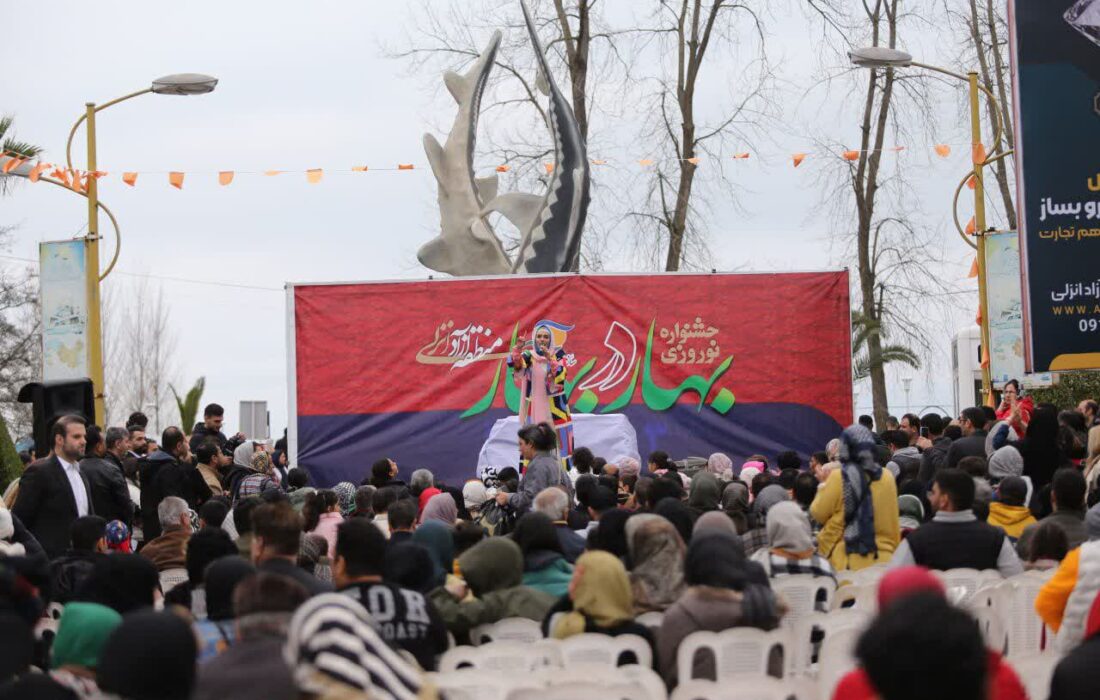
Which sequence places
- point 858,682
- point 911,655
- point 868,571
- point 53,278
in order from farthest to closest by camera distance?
1. point 53,278
2. point 868,571
3. point 858,682
4. point 911,655

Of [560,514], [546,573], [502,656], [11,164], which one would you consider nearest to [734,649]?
[502,656]

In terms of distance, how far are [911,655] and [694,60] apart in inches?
1079

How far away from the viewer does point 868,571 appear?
796 centimetres

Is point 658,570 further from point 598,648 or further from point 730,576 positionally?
point 598,648

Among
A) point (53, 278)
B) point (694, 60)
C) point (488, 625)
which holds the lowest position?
point (488, 625)

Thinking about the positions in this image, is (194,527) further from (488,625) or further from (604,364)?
(604,364)

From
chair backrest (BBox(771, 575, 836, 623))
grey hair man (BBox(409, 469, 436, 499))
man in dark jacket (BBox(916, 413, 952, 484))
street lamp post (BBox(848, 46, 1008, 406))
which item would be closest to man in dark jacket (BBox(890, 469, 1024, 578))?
chair backrest (BBox(771, 575, 836, 623))

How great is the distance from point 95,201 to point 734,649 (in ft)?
48.8

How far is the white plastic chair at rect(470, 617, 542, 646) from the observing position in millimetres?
6801

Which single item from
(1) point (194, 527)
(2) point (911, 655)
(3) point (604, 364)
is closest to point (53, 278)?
(3) point (604, 364)

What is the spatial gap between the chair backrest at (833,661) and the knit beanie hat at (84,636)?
245 centimetres

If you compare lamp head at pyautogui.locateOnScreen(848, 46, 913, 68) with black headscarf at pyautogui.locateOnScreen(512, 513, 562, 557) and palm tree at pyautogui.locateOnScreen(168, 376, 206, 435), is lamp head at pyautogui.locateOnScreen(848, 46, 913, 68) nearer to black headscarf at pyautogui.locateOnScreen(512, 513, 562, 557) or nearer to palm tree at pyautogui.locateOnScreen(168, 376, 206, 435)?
black headscarf at pyautogui.locateOnScreen(512, 513, 562, 557)

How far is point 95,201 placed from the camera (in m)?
19.1

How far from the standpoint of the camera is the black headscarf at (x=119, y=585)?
5945 millimetres
